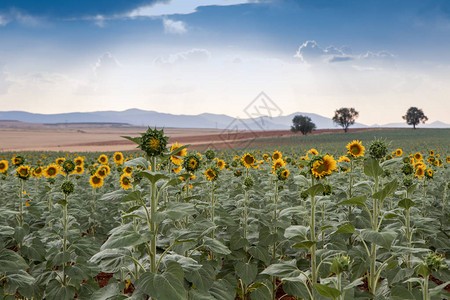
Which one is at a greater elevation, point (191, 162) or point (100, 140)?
point (191, 162)

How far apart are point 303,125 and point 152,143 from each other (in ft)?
284

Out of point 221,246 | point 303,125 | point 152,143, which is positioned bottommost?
point 221,246

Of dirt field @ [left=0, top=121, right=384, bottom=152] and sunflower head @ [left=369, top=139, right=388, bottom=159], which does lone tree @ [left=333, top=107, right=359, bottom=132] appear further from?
sunflower head @ [left=369, top=139, right=388, bottom=159]

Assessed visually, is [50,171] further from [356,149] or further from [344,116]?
[344,116]

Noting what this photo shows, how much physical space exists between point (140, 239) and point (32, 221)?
4.48m

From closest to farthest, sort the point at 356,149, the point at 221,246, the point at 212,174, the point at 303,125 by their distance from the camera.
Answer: the point at 221,246
the point at 212,174
the point at 356,149
the point at 303,125

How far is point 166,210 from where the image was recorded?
2.34 m

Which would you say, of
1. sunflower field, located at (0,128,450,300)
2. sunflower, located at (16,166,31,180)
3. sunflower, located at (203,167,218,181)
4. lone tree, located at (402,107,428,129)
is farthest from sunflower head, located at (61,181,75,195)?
lone tree, located at (402,107,428,129)

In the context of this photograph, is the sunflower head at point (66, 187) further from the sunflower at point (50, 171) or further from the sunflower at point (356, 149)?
the sunflower at point (356, 149)

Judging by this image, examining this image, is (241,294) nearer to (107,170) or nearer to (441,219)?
(441,219)

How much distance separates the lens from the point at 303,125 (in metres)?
86.1

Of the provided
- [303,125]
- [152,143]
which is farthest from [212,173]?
[303,125]

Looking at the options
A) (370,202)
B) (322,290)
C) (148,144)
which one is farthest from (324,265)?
(148,144)

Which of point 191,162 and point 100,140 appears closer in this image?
point 191,162
